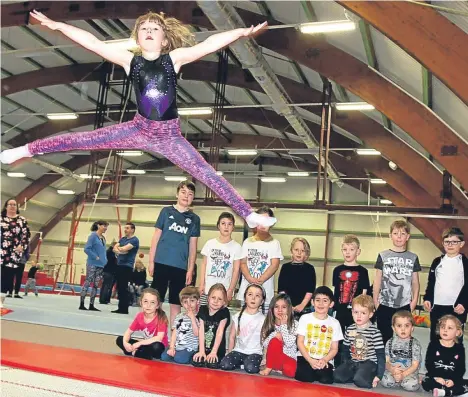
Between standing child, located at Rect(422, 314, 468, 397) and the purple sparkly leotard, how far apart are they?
81.1 inches

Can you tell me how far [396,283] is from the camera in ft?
13.3

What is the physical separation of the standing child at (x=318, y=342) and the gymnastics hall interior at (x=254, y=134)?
118 millimetres

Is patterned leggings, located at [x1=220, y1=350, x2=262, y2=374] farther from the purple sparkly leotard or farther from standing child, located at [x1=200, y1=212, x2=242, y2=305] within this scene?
the purple sparkly leotard

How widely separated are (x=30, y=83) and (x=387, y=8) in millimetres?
8805

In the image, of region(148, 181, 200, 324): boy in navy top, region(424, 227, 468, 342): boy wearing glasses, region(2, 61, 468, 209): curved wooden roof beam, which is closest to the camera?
region(424, 227, 468, 342): boy wearing glasses

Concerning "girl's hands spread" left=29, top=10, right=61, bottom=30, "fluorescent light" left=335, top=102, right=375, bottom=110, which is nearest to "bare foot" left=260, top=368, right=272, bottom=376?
"girl's hands spread" left=29, top=10, right=61, bottom=30

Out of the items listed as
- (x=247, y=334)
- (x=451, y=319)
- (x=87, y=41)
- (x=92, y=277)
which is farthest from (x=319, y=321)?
(x=92, y=277)

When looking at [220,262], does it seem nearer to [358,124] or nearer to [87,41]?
[87,41]

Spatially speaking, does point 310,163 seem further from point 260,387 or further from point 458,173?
point 260,387

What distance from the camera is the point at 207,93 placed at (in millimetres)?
13164

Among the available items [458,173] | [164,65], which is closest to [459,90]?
[458,173]

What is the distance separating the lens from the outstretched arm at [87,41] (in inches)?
90.3

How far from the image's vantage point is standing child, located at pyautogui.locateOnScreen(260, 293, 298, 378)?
3986 mm

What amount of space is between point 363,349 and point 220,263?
1.36 m
